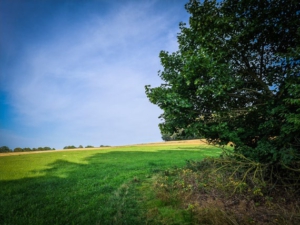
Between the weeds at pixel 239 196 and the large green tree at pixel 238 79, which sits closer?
the weeds at pixel 239 196

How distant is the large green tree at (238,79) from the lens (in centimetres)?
683

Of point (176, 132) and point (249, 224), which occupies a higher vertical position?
point (176, 132)

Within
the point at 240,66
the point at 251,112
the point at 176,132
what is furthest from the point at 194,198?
the point at 240,66

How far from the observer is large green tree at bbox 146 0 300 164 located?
269 inches

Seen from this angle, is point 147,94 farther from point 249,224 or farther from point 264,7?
point 264,7

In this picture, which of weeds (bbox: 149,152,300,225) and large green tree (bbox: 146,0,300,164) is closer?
weeds (bbox: 149,152,300,225)

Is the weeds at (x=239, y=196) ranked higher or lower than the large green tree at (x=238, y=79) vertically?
lower

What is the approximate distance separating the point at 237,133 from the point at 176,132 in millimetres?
2904

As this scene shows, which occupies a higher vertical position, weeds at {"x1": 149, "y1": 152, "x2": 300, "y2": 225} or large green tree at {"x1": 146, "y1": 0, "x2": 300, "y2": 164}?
large green tree at {"x1": 146, "y1": 0, "x2": 300, "y2": 164}

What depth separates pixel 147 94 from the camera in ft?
26.2

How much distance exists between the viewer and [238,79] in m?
7.80

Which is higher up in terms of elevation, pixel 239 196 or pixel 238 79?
pixel 238 79

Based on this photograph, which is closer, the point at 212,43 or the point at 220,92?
the point at 220,92

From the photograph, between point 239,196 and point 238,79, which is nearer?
point 239,196
